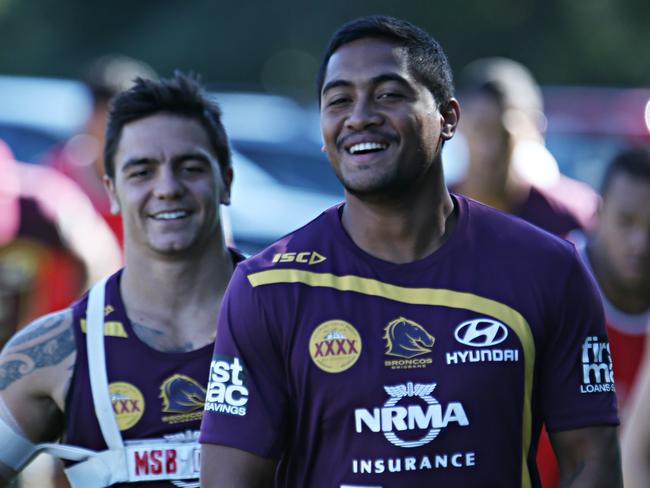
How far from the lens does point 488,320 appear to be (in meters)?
3.99

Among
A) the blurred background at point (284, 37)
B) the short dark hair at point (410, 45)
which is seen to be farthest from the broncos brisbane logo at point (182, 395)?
the blurred background at point (284, 37)

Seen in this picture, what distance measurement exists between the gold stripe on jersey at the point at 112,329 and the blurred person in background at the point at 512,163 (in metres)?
3.32

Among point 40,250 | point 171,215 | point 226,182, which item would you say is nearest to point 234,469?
point 171,215

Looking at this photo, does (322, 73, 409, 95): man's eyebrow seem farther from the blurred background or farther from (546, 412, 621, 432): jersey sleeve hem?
the blurred background

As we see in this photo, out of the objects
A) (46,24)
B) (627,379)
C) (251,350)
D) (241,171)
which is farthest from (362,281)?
(46,24)

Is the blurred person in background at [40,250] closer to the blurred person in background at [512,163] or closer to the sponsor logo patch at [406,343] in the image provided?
the blurred person in background at [512,163]

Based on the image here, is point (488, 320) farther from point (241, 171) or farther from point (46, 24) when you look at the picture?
point (46, 24)

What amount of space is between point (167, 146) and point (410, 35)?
1.22 m

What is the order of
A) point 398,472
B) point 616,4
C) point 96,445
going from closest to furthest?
point 398,472, point 96,445, point 616,4

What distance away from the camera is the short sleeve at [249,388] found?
396cm

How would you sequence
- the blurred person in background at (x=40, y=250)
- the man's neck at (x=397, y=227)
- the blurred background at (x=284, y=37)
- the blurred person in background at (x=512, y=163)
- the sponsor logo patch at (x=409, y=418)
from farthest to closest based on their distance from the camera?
the blurred background at (x=284, y=37), the blurred person in background at (x=512, y=163), the blurred person in background at (x=40, y=250), the man's neck at (x=397, y=227), the sponsor logo patch at (x=409, y=418)

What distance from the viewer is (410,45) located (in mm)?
4168

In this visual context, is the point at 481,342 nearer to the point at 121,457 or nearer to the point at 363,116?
the point at 363,116

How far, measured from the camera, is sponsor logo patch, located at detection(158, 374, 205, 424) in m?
4.76
